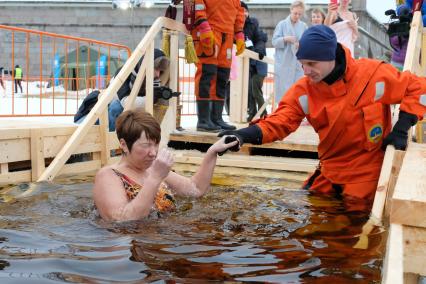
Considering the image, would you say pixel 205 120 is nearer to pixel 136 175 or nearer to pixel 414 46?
pixel 414 46

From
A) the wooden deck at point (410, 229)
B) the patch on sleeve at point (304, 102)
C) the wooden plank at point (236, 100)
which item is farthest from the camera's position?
the wooden plank at point (236, 100)

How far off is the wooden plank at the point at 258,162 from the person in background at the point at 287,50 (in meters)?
2.84

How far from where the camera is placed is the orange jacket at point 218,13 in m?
6.85

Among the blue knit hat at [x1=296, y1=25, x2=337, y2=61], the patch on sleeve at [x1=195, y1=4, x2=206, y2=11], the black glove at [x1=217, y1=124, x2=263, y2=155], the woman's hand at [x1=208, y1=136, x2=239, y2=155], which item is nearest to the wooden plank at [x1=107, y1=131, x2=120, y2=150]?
the patch on sleeve at [x1=195, y1=4, x2=206, y2=11]

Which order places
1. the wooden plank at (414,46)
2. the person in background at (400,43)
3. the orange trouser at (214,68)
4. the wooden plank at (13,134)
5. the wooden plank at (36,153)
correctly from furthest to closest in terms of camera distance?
the orange trouser at (214,68) → the person in background at (400,43) → the wooden plank at (36,153) → the wooden plank at (414,46) → the wooden plank at (13,134)

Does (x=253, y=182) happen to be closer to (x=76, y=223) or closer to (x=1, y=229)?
(x=76, y=223)

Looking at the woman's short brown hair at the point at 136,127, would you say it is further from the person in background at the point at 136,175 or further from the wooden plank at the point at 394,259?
the wooden plank at the point at 394,259

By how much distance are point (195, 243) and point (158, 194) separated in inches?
31.8

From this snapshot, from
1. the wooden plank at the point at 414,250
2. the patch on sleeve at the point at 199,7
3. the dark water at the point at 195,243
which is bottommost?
the dark water at the point at 195,243

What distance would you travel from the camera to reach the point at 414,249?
2434 mm

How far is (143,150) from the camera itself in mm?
3840

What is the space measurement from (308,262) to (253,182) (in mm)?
2792

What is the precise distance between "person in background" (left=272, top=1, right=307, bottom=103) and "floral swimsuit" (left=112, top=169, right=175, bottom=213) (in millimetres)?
5421

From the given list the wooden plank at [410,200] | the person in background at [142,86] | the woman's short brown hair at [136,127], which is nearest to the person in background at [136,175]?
the woman's short brown hair at [136,127]
